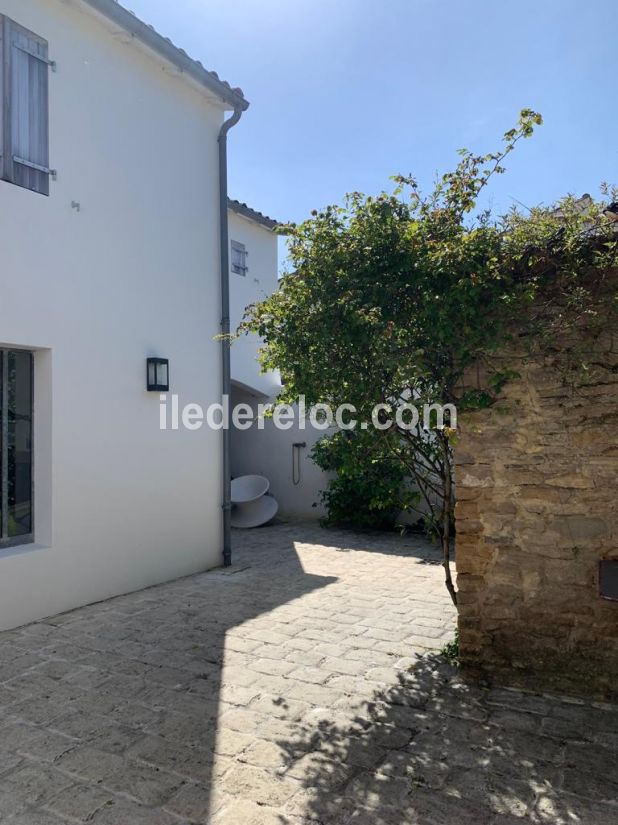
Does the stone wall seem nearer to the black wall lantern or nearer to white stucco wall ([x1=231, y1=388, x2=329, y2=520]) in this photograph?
the black wall lantern

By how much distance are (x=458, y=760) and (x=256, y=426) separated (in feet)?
34.7

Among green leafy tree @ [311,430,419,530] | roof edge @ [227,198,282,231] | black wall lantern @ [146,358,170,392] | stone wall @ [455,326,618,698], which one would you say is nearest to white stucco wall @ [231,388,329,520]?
green leafy tree @ [311,430,419,530]

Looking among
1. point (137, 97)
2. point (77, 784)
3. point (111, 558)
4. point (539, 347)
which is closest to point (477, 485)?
point (539, 347)

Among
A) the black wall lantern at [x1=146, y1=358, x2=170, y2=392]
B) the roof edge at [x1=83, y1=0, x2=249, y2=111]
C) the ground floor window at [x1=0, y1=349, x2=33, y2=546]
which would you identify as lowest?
the ground floor window at [x1=0, y1=349, x2=33, y2=546]

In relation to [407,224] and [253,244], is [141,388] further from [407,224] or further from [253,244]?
[253,244]

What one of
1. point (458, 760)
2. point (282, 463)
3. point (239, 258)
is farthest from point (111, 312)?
point (282, 463)

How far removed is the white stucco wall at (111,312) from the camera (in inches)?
243

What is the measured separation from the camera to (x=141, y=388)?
7410 mm

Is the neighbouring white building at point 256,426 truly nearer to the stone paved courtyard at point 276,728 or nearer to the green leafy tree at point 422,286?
the stone paved courtyard at point 276,728

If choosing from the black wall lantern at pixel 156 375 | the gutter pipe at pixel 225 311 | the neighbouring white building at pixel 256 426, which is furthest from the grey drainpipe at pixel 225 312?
the neighbouring white building at pixel 256 426

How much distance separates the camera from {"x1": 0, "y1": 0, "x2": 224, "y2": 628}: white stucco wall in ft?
20.3

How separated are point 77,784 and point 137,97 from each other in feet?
24.0

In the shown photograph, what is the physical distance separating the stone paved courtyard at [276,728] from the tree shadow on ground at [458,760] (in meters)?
0.01

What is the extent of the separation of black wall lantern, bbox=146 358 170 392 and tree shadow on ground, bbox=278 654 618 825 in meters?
4.60
